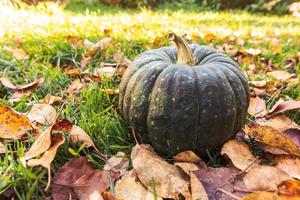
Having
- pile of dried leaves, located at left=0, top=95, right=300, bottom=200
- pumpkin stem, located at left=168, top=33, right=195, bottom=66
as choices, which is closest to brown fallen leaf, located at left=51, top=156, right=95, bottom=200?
pile of dried leaves, located at left=0, top=95, right=300, bottom=200

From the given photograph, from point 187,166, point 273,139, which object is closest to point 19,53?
point 187,166

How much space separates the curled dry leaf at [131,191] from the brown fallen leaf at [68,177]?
0.15 meters

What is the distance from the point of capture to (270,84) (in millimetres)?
2561

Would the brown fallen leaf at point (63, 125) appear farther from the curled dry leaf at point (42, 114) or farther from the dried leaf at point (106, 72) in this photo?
the dried leaf at point (106, 72)

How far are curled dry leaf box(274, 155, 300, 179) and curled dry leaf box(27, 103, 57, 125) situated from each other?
41.0 inches

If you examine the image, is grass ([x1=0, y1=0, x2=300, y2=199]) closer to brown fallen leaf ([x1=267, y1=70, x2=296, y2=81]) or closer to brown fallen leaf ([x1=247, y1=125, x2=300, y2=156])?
brown fallen leaf ([x1=267, y1=70, x2=296, y2=81])

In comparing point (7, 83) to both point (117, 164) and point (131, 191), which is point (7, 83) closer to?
point (117, 164)

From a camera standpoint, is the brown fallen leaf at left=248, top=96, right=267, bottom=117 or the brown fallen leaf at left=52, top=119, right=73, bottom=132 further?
the brown fallen leaf at left=248, top=96, right=267, bottom=117

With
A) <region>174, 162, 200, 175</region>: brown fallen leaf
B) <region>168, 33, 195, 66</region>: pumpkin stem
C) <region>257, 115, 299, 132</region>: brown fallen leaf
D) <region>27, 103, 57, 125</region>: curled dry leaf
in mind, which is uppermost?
<region>168, 33, 195, 66</region>: pumpkin stem

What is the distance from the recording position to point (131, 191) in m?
1.35

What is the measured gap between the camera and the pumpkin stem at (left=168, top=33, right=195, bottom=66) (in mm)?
1754

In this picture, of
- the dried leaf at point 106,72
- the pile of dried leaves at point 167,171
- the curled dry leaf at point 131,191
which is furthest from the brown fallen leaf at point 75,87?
the curled dry leaf at point 131,191

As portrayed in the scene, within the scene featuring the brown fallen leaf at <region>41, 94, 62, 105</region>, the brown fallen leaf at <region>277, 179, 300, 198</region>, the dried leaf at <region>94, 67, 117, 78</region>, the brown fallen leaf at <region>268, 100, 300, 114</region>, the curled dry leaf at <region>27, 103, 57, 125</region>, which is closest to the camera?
the brown fallen leaf at <region>277, 179, 300, 198</region>

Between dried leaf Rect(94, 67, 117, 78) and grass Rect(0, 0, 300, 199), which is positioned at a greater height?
dried leaf Rect(94, 67, 117, 78)
